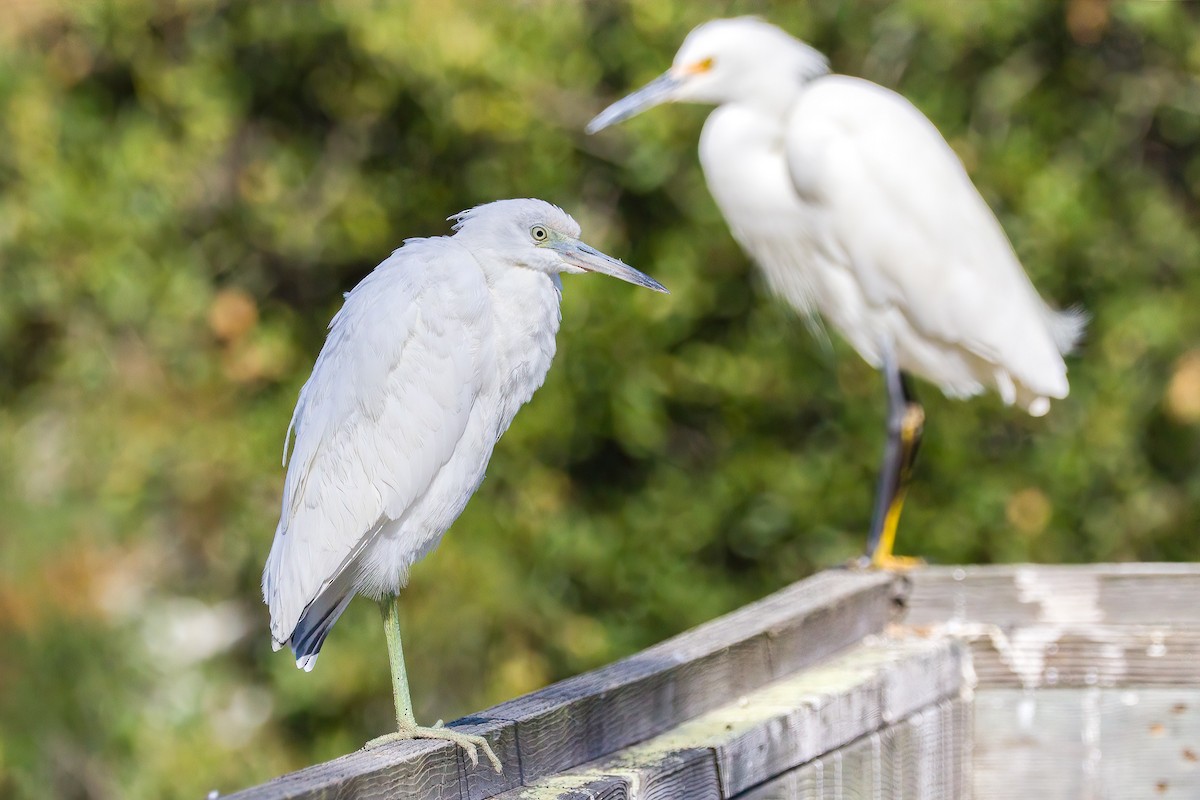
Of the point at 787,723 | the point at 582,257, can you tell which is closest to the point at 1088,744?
the point at 787,723

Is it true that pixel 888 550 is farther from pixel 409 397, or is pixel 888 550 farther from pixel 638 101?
pixel 409 397

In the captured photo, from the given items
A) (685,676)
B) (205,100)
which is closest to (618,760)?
(685,676)

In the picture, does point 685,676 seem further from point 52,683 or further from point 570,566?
point 52,683

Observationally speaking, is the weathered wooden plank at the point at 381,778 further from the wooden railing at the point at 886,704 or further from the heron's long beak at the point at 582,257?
the heron's long beak at the point at 582,257

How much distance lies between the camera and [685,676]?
82.3 inches

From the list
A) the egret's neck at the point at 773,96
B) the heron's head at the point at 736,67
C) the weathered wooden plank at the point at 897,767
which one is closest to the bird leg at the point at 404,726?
the weathered wooden plank at the point at 897,767

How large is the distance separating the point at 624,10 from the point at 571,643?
2.02 m

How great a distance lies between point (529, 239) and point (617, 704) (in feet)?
1.99

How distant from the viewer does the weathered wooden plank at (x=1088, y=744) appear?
2.49 metres

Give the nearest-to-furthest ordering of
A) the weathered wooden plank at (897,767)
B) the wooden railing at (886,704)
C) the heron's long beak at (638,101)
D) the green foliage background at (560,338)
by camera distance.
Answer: the wooden railing at (886,704) → the weathered wooden plank at (897,767) → the heron's long beak at (638,101) → the green foliage background at (560,338)

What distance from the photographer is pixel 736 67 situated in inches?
169

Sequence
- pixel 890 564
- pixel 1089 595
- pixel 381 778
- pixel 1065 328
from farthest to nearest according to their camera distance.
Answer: pixel 1065 328, pixel 890 564, pixel 1089 595, pixel 381 778

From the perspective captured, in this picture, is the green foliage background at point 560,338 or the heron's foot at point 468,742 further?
the green foliage background at point 560,338

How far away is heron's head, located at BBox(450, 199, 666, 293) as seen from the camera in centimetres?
204
